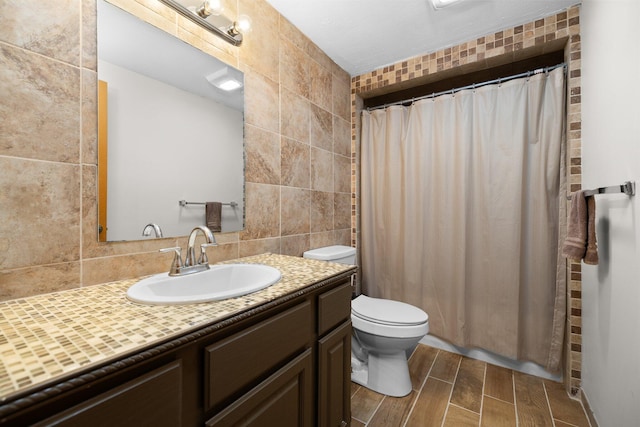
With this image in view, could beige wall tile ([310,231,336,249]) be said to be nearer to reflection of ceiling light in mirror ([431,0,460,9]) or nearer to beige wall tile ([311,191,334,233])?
beige wall tile ([311,191,334,233])

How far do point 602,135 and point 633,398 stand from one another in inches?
42.8

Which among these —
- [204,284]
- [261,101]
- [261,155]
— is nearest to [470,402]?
[204,284]

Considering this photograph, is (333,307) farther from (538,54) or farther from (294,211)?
(538,54)

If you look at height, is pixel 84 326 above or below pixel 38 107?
below

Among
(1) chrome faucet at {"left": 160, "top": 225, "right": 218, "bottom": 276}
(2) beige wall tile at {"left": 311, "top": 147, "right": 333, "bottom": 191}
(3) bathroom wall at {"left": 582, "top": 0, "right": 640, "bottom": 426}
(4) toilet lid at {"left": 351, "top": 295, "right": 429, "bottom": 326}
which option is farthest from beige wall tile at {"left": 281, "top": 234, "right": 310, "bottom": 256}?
(3) bathroom wall at {"left": 582, "top": 0, "right": 640, "bottom": 426}

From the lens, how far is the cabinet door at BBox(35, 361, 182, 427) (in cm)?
49

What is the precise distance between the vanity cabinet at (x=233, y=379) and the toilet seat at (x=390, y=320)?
0.38 meters

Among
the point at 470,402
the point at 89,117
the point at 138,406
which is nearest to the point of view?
the point at 138,406

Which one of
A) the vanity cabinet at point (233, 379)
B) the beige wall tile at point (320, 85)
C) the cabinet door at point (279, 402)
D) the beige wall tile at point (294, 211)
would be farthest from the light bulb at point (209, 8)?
the cabinet door at point (279, 402)

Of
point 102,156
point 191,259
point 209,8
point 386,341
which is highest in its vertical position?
point 209,8

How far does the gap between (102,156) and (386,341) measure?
1.63m

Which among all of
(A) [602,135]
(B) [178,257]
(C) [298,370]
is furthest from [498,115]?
(B) [178,257]

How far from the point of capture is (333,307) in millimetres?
1203

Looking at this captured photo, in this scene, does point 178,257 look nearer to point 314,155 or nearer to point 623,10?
point 314,155
